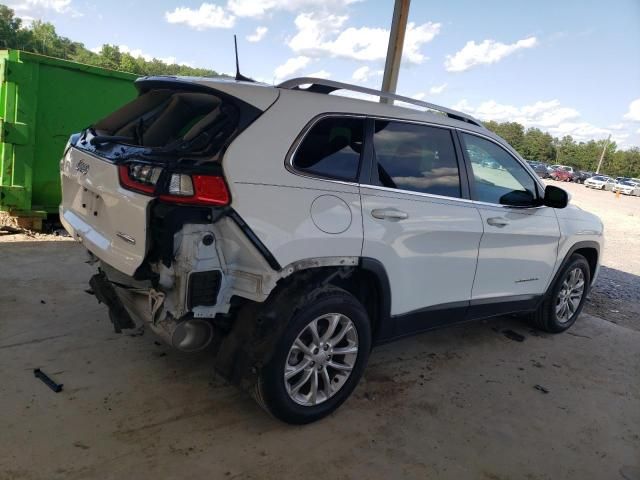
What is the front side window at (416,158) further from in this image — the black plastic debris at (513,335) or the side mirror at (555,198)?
the black plastic debris at (513,335)

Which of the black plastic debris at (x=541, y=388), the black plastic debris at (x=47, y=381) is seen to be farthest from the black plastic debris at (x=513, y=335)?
the black plastic debris at (x=47, y=381)

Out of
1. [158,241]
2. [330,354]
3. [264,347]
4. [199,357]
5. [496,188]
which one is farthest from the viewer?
[496,188]

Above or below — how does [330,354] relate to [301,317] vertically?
below

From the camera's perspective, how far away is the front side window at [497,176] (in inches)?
149

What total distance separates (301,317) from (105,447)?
119 cm

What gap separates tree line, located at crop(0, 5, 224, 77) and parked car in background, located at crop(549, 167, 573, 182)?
58408 mm

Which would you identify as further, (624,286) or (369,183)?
(624,286)

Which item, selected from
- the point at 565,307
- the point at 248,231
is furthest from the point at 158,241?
the point at 565,307

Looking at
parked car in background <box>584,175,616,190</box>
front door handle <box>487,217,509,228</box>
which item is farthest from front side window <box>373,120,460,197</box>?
parked car in background <box>584,175,616,190</box>

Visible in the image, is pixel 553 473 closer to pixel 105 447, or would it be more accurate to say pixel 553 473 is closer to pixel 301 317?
pixel 301 317

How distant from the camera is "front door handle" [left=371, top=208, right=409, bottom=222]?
3.01m

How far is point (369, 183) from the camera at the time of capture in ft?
9.94

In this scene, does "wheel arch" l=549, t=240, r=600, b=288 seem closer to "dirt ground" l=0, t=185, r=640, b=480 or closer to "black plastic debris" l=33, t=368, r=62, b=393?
"dirt ground" l=0, t=185, r=640, b=480

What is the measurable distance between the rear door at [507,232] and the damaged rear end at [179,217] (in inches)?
72.3
